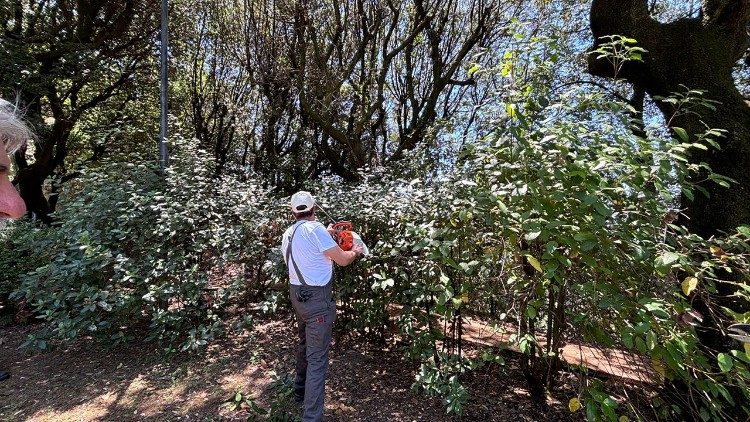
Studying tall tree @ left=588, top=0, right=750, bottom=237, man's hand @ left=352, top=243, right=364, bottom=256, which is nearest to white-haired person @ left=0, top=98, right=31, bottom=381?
man's hand @ left=352, top=243, right=364, bottom=256

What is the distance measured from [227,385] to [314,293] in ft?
4.91

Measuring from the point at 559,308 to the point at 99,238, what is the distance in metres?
4.59

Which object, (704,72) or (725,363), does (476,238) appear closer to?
(725,363)

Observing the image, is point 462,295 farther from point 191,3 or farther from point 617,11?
point 191,3

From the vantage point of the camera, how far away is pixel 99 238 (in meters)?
4.36

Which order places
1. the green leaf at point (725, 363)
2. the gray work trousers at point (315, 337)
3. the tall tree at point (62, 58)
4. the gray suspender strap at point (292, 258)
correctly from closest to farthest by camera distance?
the green leaf at point (725, 363) < the gray work trousers at point (315, 337) < the gray suspender strap at point (292, 258) < the tall tree at point (62, 58)

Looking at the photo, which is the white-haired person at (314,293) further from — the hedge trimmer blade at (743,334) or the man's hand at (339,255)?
the hedge trimmer blade at (743,334)

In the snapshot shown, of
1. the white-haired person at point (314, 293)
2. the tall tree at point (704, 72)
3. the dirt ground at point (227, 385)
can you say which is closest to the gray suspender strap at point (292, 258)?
the white-haired person at point (314, 293)

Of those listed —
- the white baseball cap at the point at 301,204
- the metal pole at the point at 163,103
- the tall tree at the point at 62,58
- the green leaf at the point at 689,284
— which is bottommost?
the green leaf at the point at 689,284

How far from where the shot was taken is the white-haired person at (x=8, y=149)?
3.71ft

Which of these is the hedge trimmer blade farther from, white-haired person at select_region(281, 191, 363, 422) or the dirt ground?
white-haired person at select_region(281, 191, 363, 422)

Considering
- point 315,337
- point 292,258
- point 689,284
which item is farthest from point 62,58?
point 689,284

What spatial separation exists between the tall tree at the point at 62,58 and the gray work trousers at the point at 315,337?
626 cm

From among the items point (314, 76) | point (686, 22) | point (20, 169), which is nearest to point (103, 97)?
point (20, 169)
